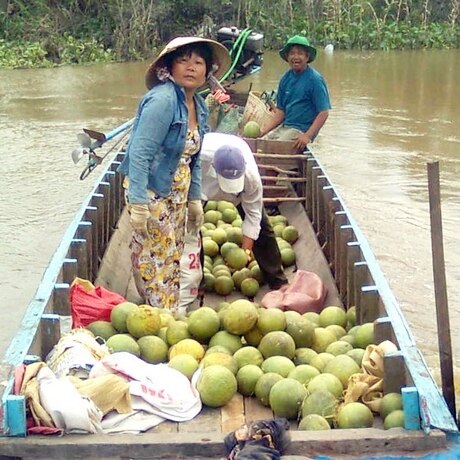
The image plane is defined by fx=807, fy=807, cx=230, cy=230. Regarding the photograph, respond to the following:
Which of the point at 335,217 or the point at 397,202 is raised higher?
the point at 335,217

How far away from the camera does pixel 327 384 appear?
300cm

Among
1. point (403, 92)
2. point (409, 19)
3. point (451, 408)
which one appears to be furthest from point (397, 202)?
point (409, 19)

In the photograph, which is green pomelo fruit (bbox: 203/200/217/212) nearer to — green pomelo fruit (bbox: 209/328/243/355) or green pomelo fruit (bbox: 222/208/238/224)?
green pomelo fruit (bbox: 222/208/238/224)

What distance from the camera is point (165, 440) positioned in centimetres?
255

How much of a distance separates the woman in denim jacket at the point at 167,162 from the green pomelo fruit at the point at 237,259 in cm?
87

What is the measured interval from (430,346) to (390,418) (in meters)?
2.84

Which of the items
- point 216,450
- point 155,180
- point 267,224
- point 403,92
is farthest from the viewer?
point 403,92

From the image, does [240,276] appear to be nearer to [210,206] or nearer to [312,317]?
[312,317]

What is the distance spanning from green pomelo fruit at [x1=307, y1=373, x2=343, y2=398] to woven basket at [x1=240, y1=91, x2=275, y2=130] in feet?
15.1

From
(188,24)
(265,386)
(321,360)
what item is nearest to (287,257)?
(321,360)

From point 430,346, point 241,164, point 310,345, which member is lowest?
point 430,346

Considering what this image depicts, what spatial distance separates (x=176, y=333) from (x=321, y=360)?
2.11 ft

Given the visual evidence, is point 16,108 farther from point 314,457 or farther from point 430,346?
point 314,457

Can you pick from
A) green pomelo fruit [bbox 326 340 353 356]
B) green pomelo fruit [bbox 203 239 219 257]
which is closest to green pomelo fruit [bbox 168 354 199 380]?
green pomelo fruit [bbox 326 340 353 356]
